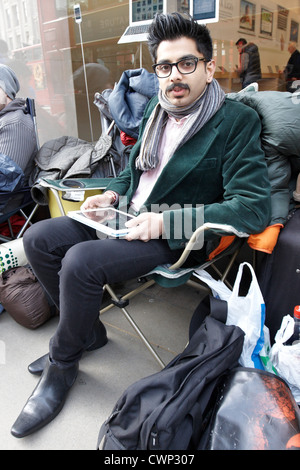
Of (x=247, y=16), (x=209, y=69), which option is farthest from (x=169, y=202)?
(x=247, y=16)

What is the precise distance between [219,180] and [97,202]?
2.10ft

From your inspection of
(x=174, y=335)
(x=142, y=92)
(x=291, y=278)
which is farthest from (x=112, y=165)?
(x=291, y=278)

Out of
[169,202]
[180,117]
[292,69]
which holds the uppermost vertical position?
[292,69]

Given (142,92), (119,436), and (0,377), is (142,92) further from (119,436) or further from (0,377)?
(119,436)

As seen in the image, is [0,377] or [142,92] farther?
[142,92]

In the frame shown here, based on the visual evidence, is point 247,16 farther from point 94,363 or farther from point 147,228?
point 94,363

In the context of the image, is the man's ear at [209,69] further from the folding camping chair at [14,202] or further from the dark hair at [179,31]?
the folding camping chair at [14,202]

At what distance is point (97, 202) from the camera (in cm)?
191

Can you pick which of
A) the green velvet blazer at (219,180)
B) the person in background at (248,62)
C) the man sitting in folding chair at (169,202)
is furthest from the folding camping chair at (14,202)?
the person in background at (248,62)

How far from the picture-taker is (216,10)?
2.96m

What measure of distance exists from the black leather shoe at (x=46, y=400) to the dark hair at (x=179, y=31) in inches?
61.0

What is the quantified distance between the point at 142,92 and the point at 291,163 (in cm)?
122

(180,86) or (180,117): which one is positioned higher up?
(180,86)

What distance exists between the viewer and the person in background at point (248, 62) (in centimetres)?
329
